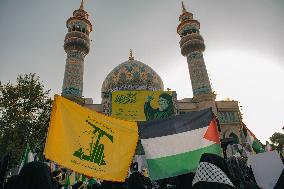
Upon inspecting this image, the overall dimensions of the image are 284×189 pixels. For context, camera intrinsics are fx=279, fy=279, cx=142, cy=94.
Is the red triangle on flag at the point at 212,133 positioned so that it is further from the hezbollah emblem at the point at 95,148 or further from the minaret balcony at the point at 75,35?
the minaret balcony at the point at 75,35

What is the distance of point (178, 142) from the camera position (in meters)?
4.55

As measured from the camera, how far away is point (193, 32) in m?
26.9

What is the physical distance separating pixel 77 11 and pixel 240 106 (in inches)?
717

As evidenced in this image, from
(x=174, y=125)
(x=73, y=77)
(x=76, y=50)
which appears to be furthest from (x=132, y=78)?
(x=174, y=125)

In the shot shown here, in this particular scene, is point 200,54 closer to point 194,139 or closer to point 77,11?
point 77,11

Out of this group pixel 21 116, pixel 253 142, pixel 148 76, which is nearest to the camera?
pixel 253 142

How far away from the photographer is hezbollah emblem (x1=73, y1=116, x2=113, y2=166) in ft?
11.5

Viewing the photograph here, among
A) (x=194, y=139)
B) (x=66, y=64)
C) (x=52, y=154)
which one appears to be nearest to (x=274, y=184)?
(x=194, y=139)

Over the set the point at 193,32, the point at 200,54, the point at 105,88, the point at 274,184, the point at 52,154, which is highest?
the point at 193,32

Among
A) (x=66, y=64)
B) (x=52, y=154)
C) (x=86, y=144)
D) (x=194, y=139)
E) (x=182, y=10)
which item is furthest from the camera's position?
(x=182, y=10)

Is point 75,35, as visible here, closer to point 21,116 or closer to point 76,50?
point 76,50

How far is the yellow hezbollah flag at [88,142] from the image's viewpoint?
3.38 metres

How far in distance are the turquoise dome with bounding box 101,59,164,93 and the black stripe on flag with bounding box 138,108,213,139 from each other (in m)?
20.8

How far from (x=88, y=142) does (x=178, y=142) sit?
1.60 metres
